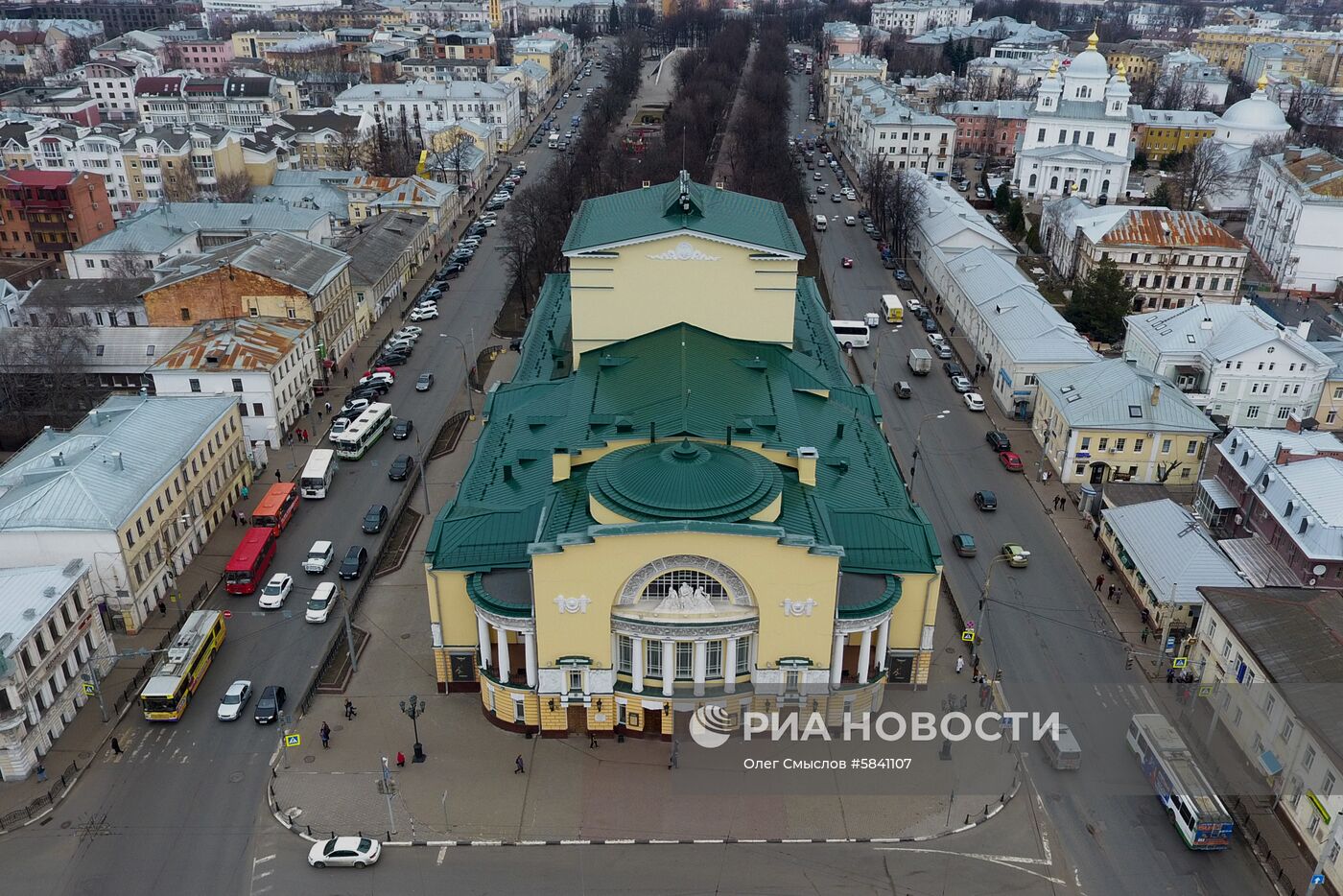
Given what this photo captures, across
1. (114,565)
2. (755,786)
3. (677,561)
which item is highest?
(677,561)

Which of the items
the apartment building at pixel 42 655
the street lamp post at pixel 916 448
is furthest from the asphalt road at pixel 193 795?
the street lamp post at pixel 916 448

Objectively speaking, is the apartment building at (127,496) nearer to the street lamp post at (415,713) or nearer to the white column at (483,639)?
the street lamp post at (415,713)

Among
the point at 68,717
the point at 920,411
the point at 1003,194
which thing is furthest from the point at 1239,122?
the point at 68,717

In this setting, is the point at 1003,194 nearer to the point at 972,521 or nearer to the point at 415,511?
the point at 972,521

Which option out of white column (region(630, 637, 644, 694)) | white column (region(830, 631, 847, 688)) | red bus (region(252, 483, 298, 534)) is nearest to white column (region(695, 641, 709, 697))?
white column (region(630, 637, 644, 694))

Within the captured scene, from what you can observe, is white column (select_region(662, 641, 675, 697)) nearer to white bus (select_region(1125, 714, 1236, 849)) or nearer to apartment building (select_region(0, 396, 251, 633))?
white bus (select_region(1125, 714, 1236, 849))

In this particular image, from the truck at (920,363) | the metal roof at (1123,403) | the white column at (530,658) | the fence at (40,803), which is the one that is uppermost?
the metal roof at (1123,403)

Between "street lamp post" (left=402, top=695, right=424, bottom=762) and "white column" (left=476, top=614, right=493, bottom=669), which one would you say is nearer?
"street lamp post" (left=402, top=695, right=424, bottom=762)
